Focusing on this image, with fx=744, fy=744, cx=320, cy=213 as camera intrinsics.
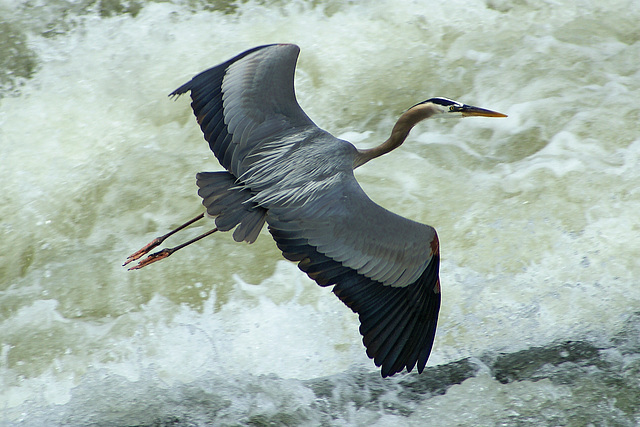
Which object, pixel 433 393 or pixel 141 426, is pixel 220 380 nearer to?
pixel 141 426

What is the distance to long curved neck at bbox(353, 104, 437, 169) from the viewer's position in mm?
5109

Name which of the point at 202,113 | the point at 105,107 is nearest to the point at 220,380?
the point at 202,113

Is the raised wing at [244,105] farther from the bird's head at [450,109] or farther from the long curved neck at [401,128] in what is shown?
the bird's head at [450,109]

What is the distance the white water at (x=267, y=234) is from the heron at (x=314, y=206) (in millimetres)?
591

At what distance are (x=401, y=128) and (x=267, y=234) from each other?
1401mm

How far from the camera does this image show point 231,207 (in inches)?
182

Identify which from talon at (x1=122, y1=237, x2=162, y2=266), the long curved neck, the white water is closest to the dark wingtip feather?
→ the white water

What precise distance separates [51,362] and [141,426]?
89 centimetres

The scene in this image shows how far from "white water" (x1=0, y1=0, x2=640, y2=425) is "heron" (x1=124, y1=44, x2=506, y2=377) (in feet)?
1.94

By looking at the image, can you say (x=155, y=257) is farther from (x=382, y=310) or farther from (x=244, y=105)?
(x=382, y=310)

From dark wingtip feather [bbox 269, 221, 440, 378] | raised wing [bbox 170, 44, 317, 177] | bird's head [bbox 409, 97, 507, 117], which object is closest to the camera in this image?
dark wingtip feather [bbox 269, 221, 440, 378]

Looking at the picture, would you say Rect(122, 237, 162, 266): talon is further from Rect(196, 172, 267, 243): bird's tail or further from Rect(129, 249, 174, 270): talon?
Rect(196, 172, 267, 243): bird's tail

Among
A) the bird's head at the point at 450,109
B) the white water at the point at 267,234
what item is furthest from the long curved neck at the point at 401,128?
the white water at the point at 267,234

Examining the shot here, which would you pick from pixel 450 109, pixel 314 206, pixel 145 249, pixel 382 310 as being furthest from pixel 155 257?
pixel 450 109
